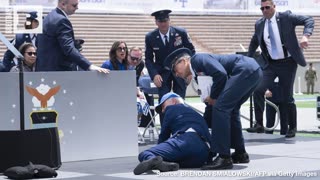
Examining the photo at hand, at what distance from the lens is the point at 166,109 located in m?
9.03

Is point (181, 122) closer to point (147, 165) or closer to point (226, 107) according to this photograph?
point (226, 107)

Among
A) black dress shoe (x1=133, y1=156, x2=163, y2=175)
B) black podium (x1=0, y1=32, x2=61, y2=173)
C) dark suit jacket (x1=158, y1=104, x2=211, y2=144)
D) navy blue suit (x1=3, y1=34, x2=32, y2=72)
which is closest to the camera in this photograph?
black dress shoe (x1=133, y1=156, x2=163, y2=175)

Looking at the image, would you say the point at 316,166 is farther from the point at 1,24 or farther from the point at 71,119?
the point at 1,24

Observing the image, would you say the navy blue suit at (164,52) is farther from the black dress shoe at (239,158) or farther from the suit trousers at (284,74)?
the black dress shoe at (239,158)

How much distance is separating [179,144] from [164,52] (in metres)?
3.64

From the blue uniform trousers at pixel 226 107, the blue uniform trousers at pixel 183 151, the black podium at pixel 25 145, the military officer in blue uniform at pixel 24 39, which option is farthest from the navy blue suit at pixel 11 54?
the blue uniform trousers at pixel 226 107

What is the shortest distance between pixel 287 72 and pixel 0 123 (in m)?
5.03

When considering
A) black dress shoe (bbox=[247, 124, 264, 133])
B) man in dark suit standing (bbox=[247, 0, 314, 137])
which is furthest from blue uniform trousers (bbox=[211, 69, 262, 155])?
black dress shoe (bbox=[247, 124, 264, 133])

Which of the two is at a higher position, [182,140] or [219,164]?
[182,140]

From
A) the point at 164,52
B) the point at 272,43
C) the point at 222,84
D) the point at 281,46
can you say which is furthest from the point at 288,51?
the point at 222,84

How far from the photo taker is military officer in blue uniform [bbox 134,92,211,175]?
8344 millimetres

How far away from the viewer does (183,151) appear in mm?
8609

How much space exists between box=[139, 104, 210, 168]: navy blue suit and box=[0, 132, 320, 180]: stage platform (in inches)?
7.5

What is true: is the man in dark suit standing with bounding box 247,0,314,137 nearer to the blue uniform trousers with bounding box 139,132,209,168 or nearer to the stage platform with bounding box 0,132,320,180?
the stage platform with bounding box 0,132,320,180
